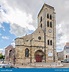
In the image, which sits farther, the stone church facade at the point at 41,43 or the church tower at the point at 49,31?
the church tower at the point at 49,31

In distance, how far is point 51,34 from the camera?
151 ft

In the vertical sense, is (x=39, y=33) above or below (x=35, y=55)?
above

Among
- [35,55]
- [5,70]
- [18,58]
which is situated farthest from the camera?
[35,55]

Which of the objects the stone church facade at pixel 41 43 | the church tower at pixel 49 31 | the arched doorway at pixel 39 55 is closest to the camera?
the stone church facade at pixel 41 43

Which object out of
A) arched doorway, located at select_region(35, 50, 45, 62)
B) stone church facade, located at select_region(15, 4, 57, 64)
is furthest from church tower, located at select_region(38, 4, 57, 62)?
arched doorway, located at select_region(35, 50, 45, 62)

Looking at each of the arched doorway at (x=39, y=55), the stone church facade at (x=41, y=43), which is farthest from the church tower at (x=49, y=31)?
the arched doorway at (x=39, y=55)

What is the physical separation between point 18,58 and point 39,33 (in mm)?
9293

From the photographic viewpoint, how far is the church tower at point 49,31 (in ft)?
147

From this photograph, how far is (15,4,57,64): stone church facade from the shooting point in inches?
1646

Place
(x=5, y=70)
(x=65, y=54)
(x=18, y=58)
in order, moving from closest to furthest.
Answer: (x=5, y=70) < (x=18, y=58) < (x=65, y=54)

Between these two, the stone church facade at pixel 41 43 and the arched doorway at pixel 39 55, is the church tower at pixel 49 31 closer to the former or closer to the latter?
the stone church facade at pixel 41 43

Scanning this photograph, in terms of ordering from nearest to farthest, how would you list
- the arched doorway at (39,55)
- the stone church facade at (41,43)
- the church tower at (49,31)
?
the stone church facade at (41,43) → the arched doorway at (39,55) → the church tower at (49,31)

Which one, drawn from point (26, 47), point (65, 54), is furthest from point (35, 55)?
point (65, 54)

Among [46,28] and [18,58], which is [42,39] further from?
[18,58]
